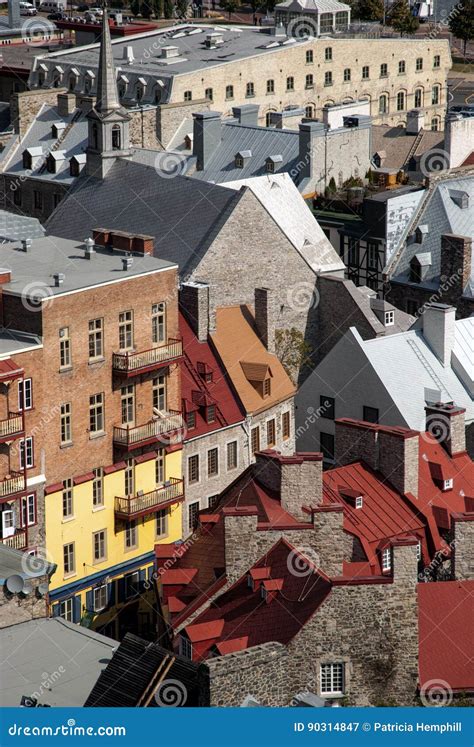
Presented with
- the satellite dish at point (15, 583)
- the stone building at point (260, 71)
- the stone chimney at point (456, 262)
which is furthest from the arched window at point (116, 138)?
the satellite dish at point (15, 583)

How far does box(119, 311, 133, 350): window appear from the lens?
72.9 metres

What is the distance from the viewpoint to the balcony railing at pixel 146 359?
72.7m

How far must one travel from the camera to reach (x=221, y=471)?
263 ft

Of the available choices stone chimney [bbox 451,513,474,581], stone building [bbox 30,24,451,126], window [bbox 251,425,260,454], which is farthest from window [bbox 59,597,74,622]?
stone building [bbox 30,24,451,126]

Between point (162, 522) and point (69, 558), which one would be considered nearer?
point (69, 558)

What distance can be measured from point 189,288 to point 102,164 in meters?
18.2

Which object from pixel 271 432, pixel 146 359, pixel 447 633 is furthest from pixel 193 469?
pixel 447 633

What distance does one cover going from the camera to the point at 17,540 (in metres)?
70.1

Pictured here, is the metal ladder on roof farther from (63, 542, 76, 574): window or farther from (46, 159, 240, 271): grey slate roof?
(63, 542, 76, 574): window

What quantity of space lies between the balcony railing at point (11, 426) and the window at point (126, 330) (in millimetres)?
6093

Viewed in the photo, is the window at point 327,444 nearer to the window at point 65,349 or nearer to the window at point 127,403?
the window at point 127,403

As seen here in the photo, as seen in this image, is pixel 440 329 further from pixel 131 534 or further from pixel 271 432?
pixel 131 534

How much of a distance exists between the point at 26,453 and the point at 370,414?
18.1 meters

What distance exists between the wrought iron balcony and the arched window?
32452mm
